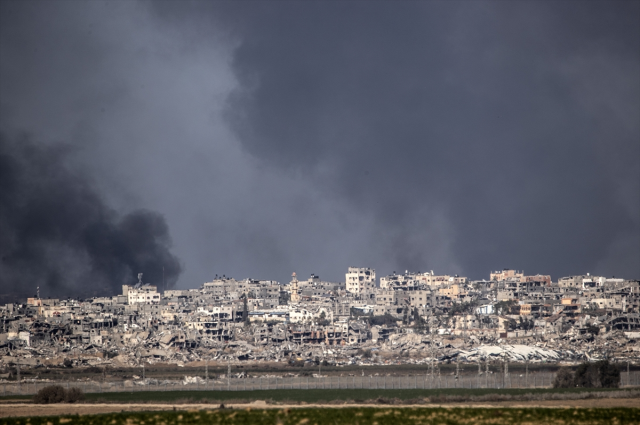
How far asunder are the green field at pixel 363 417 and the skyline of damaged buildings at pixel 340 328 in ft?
215

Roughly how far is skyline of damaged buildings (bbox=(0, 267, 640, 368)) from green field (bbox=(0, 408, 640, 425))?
215 ft

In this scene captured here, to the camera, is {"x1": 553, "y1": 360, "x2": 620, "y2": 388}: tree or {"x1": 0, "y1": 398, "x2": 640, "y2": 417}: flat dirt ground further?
{"x1": 553, "y1": 360, "x2": 620, "y2": 388}: tree

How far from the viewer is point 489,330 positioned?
146125 mm

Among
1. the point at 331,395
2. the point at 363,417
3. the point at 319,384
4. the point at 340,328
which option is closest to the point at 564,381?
the point at 331,395

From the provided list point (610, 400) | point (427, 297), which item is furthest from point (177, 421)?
point (427, 297)

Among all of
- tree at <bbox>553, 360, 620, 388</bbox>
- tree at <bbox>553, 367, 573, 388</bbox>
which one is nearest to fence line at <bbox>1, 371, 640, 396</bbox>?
tree at <bbox>553, 367, 573, 388</bbox>

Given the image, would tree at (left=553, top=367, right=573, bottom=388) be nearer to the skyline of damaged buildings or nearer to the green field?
the green field

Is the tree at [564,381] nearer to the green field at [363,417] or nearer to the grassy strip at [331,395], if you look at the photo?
the grassy strip at [331,395]

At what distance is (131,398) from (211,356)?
202 feet

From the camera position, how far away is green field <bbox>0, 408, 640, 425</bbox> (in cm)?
4062

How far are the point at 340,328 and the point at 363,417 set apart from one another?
106657 millimetres

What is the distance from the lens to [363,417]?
139 ft

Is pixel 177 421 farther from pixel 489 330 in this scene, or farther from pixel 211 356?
pixel 489 330

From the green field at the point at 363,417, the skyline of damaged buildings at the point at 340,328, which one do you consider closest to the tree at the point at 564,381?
the green field at the point at 363,417
